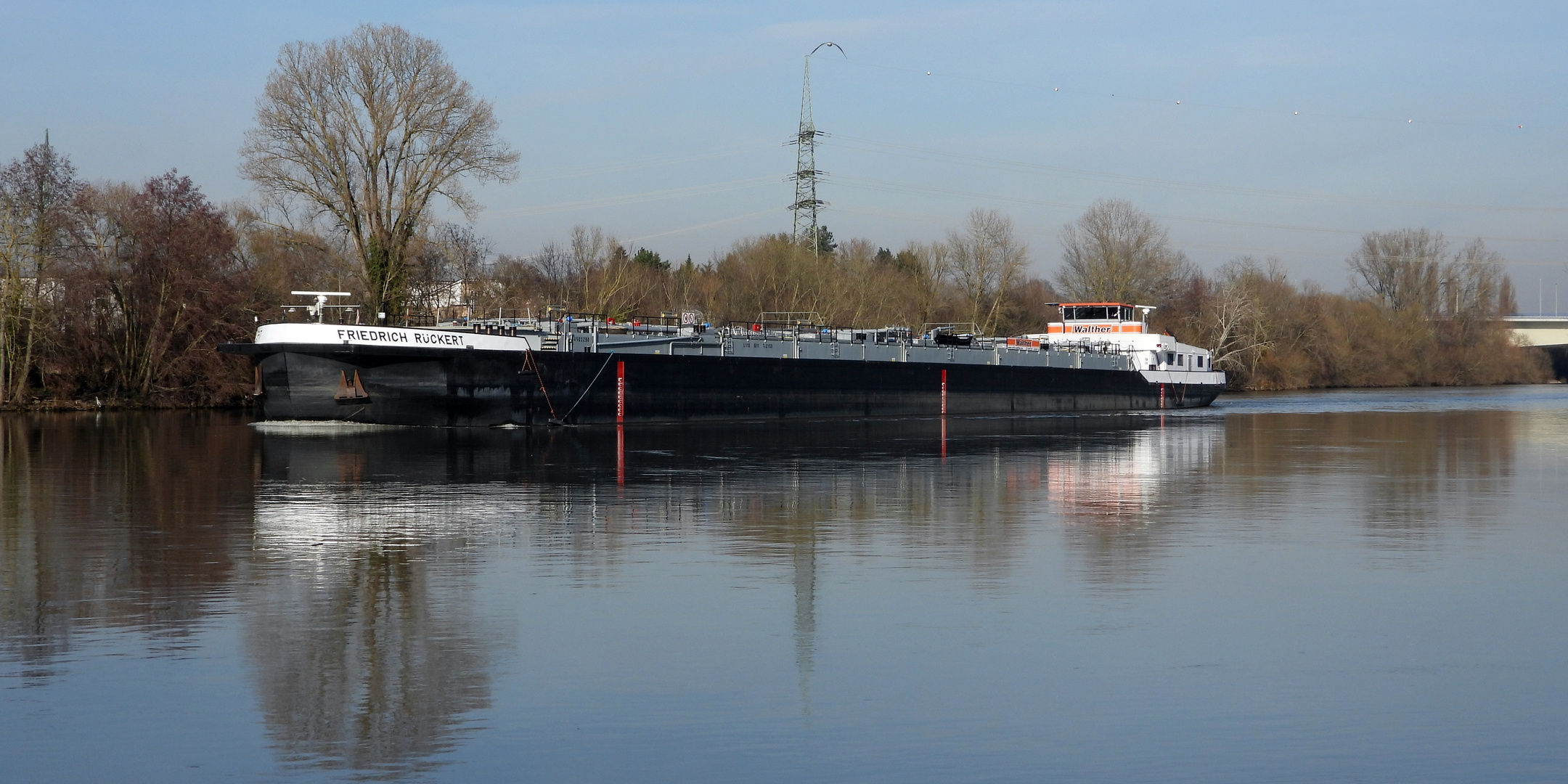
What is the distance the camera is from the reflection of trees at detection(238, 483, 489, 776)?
6.30 metres

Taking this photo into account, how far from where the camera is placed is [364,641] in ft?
26.7

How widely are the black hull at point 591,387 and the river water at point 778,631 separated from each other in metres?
12.0

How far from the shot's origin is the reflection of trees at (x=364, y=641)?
20.7 ft

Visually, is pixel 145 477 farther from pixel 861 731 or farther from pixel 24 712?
pixel 861 731

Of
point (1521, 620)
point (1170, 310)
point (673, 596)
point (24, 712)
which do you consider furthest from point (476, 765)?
point (1170, 310)

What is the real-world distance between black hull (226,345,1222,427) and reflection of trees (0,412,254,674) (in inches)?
165

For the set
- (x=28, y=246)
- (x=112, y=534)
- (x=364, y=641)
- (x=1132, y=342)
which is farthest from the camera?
(x=1132, y=342)

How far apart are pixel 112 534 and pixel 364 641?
6184mm

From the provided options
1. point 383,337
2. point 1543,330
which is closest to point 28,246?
point 383,337

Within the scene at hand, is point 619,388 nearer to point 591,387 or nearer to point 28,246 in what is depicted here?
point 591,387

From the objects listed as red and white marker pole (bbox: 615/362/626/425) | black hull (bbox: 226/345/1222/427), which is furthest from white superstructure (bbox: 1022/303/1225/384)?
red and white marker pole (bbox: 615/362/626/425)

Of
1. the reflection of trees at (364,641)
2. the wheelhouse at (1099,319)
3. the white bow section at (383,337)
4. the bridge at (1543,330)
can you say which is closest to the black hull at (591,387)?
the white bow section at (383,337)

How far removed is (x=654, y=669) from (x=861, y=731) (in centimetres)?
159

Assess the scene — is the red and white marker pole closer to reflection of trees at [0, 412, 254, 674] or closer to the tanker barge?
the tanker barge
